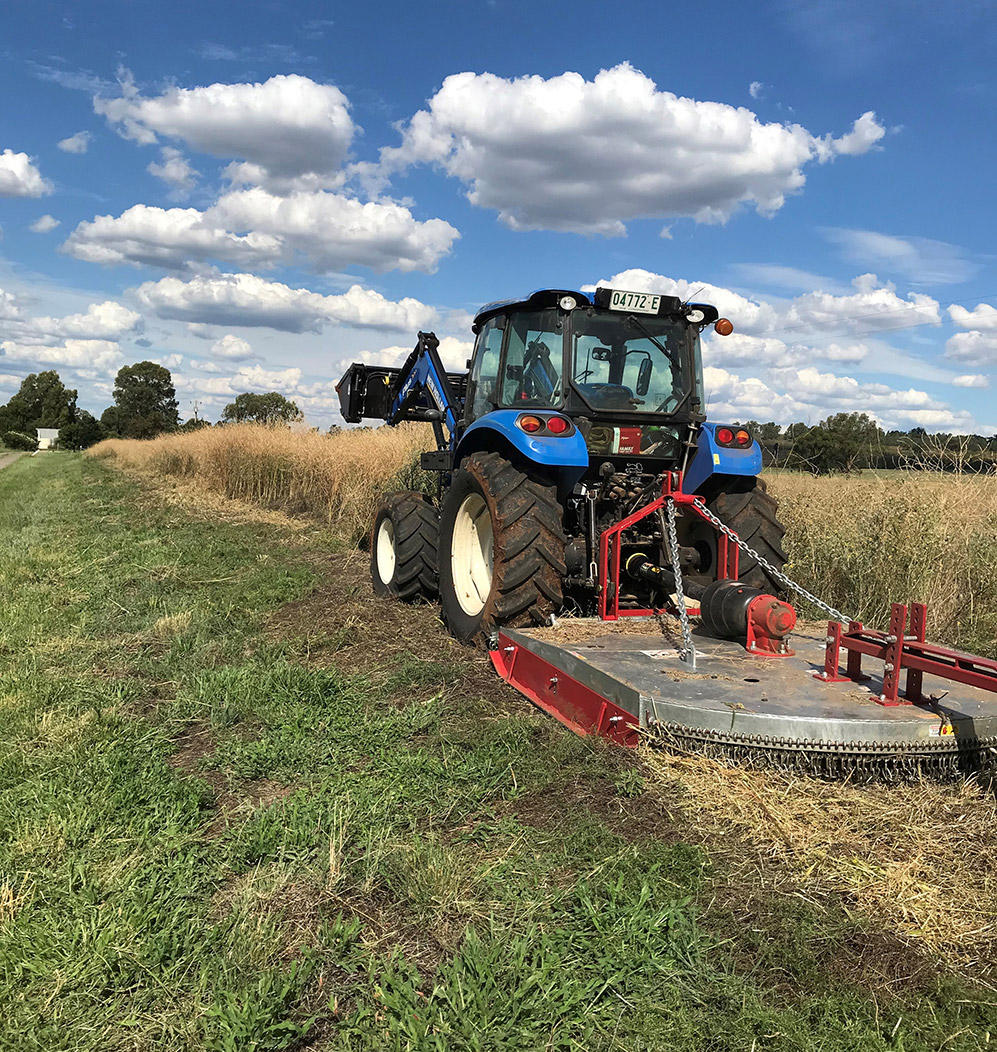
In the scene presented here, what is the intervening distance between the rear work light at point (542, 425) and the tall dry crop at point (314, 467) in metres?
6.40

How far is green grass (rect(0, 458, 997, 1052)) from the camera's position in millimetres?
2104

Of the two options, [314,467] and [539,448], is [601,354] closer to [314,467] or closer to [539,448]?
[539,448]

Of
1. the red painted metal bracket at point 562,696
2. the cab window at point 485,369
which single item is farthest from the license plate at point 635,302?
the red painted metal bracket at point 562,696

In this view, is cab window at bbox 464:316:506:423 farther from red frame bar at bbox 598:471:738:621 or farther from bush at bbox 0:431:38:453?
bush at bbox 0:431:38:453

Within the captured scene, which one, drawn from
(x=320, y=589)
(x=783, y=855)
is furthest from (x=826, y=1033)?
(x=320, y=589)

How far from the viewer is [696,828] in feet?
9.75

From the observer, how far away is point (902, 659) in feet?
11.1

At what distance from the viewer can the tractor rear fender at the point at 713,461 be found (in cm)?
530

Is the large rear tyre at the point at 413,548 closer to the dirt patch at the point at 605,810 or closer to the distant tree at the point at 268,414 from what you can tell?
the dirt patch at the point at 605,810

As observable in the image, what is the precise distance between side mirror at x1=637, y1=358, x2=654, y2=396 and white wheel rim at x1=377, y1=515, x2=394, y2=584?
270cm

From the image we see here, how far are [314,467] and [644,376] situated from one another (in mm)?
9893

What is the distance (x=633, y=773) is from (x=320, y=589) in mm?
4741

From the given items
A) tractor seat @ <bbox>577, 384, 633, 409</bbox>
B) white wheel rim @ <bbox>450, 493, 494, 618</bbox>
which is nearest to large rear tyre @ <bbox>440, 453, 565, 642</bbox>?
white wheel rim @ <bbox>450, 493, 494, 618</bbox>

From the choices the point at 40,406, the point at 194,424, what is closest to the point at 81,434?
the point at 40,406
